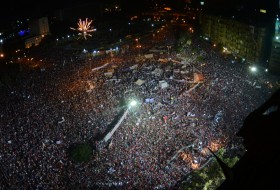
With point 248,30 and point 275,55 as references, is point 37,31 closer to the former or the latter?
point 248,30

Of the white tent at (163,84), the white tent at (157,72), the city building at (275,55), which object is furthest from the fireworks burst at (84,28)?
the city building at (275,55)

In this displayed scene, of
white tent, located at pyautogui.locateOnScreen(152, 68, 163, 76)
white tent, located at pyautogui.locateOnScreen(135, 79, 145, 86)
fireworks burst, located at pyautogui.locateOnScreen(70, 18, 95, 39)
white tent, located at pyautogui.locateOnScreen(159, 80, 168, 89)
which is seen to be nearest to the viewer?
white tent, located at pyautogui.locateOnScreen(159, 80, 168, 89)

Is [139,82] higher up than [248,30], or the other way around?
[248,30]

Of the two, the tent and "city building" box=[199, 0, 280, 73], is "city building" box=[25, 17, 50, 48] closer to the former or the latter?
the tent

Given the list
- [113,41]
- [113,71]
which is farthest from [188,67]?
[113,41]

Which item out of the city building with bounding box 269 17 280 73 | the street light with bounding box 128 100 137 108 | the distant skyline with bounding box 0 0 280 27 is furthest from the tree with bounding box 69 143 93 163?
the distant skyline with bounding box 0 0 280 27

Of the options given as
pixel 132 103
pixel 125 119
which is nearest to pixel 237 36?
pixel 132 103

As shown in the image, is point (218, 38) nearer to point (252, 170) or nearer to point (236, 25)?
point (236, 25)

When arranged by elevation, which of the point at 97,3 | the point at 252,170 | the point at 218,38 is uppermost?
the point at 252,170
